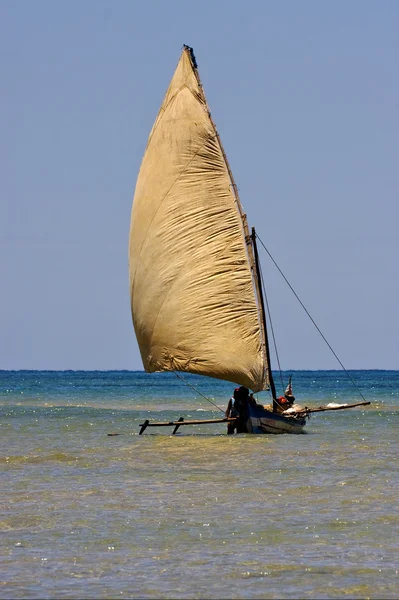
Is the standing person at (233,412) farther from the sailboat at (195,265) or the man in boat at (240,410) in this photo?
the sailboat at (195,265)

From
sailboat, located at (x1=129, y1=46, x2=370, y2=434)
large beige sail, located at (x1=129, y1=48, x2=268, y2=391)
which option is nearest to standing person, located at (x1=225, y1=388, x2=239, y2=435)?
sailboat, located at (x1=129, y1=46, x2=370, y2=434)

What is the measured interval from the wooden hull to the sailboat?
3 centimetres

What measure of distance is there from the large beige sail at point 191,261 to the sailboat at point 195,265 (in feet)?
0.09

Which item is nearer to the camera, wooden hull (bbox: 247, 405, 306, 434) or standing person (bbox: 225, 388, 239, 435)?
wooden hull (bbox: 247, 405, 306, 434)

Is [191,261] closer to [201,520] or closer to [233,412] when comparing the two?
[233,412]

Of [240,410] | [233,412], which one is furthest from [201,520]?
[233,412]

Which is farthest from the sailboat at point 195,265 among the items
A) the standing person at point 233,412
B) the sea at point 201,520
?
the sea at point 201,520

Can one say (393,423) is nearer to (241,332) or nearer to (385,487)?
(241,332)

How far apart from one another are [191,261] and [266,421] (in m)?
5.04

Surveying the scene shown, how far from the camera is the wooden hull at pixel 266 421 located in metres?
33.2

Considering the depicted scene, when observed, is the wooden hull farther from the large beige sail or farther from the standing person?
the large beige sail

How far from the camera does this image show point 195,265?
3297 cm

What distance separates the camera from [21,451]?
→ 1208 inches

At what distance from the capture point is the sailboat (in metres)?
32.7
